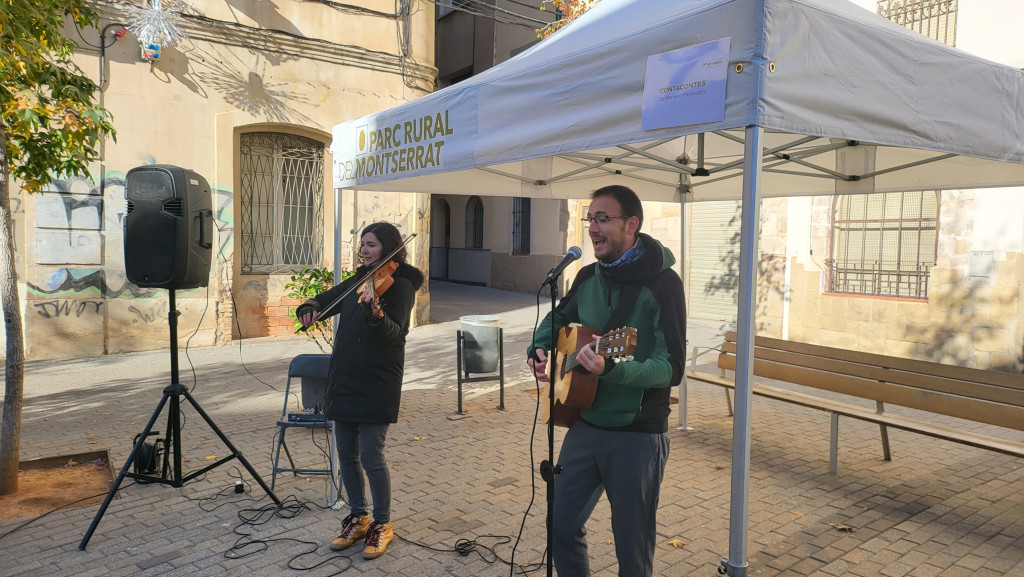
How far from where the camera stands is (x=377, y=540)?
12.5 ft

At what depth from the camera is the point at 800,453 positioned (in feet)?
18.8

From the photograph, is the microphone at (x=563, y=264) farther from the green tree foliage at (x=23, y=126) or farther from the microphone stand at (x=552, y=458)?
the green tree foliage at (x=23, y=126)

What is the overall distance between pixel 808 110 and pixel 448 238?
882 inches

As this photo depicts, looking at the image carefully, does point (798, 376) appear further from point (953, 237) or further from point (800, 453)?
point (953, 237)

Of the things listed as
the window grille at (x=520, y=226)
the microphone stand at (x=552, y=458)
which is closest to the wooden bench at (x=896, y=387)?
the microphone stand at (x=552, y=458)

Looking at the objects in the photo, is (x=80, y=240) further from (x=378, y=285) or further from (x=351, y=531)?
(x=378, y=285)

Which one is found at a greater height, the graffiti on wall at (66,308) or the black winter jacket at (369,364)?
the black winter jacket at (369,364)

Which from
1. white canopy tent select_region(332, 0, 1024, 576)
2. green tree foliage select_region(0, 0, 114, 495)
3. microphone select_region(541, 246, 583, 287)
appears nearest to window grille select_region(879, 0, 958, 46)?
white canopy tent select_region(332, 0, 1024, 576)

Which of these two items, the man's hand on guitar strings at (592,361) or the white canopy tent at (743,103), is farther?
the man's hand on guitar strings at (592,361)

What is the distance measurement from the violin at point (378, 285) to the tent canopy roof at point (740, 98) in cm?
58

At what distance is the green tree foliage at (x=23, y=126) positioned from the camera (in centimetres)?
444

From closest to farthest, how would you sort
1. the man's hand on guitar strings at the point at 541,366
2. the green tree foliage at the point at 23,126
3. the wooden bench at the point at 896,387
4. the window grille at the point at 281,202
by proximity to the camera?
1. the man's hand on guitar strings at the point at 541,366
2. the green tree foliage at the point at 23,126
3. the wooden bench at the point at 896,387
4. the window grille at the point at 281,202

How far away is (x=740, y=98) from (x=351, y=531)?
308 cm

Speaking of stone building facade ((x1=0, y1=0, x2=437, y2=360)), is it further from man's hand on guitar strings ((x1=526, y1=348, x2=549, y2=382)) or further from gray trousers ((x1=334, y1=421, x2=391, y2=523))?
man's hand on guitar strings ((x1=526, y1=348, x2=549, y2=382))
